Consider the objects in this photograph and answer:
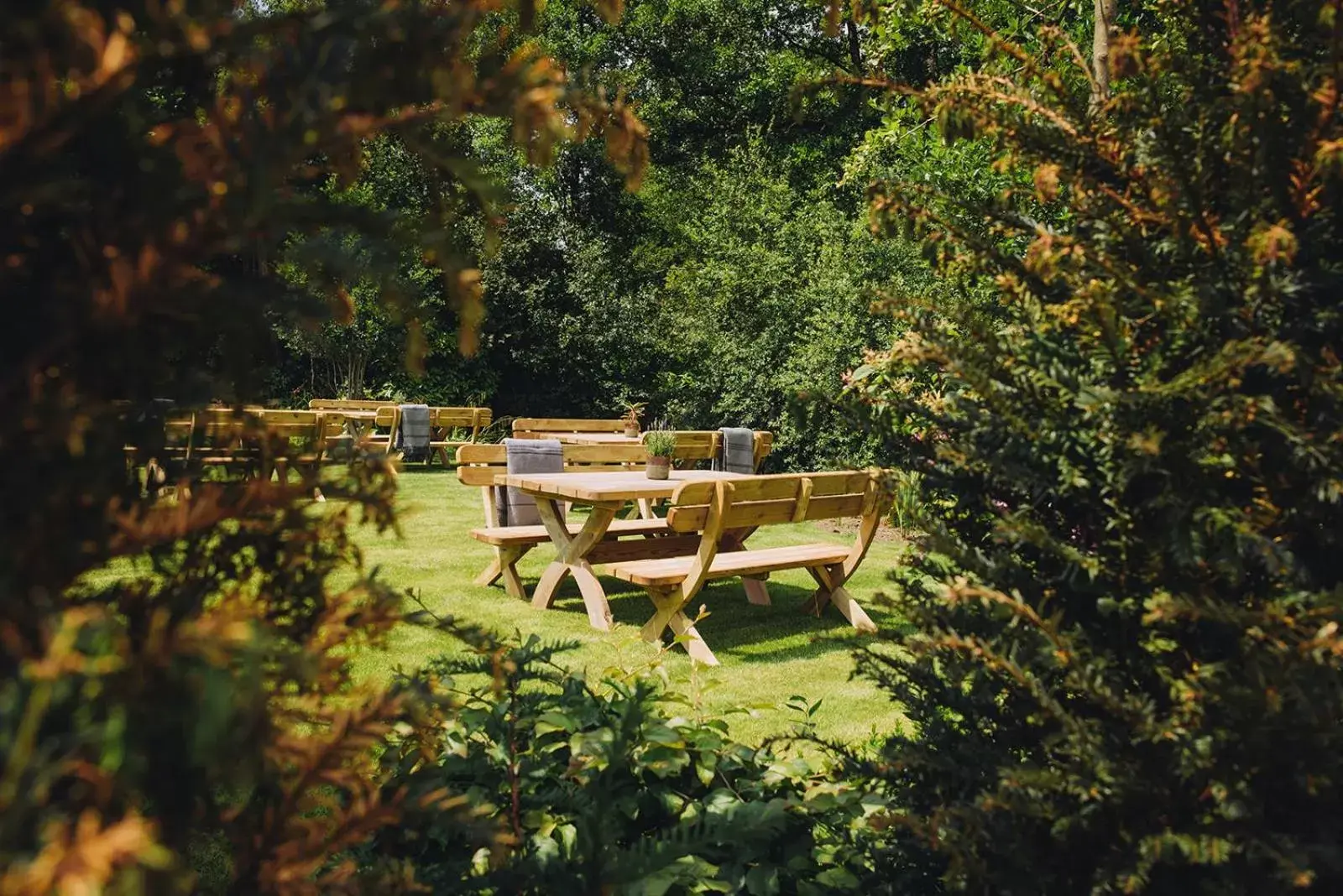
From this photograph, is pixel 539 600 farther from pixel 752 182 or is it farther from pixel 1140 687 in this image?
pixel 752 182

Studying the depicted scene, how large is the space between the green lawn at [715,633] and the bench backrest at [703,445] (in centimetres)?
116

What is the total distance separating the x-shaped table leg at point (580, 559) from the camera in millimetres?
6230

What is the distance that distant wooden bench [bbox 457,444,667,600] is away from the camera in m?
6.95

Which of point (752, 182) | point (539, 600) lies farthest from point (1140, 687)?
point (752, 182)

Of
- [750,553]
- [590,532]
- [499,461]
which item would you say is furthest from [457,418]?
[750,553]

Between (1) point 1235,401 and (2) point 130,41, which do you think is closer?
(2) point 130,41

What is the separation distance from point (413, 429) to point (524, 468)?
325 inches

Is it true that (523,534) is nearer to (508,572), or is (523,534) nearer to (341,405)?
(508,572)

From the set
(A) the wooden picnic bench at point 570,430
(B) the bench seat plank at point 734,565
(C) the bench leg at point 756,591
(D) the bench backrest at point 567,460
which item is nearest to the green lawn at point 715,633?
(C) the bench leg at point 756,591

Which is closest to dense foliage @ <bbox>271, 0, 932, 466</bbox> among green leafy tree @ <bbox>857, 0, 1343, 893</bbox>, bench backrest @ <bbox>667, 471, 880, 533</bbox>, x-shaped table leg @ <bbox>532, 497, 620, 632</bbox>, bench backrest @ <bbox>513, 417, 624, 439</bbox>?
bench backrest @ <bbox>513, 417, 624, 439</bbox>

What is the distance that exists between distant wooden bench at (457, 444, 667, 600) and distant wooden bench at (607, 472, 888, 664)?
107cm

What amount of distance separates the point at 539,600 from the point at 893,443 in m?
4.96

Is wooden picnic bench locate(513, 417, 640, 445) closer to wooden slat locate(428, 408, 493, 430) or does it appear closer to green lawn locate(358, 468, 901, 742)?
green lawn locate(358, 468, 901, 742)

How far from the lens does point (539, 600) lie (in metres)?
6.69
